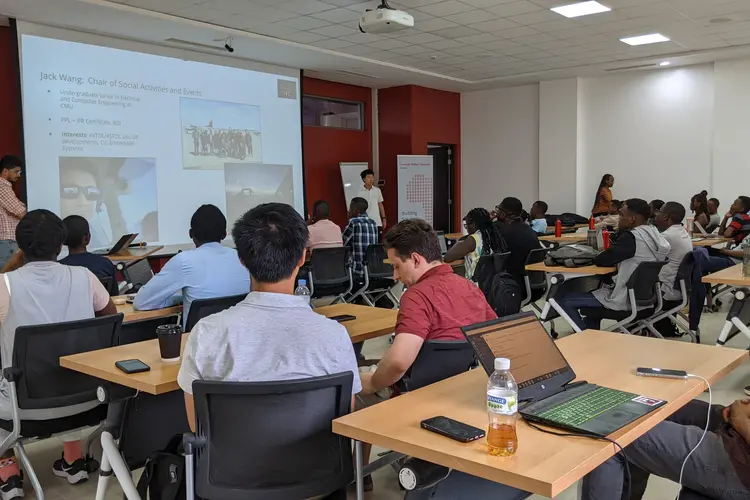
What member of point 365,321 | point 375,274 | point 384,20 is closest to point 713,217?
point 375,274

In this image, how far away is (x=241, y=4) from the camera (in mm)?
6324

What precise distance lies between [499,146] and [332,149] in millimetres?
3217

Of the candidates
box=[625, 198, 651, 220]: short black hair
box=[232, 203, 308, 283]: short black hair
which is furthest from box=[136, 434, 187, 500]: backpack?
box=[625, 198, 651, 220]: short black hair

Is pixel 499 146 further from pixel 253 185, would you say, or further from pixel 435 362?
pixel 435 362

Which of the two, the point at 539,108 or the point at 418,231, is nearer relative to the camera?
the point at 418,231

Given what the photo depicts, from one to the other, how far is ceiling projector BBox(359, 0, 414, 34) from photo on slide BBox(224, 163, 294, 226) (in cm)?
319

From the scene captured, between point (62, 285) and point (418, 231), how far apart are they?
4.85 feet

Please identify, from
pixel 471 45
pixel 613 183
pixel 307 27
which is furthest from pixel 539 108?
pixel 307 27

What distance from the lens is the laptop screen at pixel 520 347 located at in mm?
1701

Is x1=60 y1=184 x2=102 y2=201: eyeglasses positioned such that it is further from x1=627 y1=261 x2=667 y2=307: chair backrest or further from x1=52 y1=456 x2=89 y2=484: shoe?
x1=627 y1=261 x2=667 y2=307: chair backrest

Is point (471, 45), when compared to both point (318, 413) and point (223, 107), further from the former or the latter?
point (318, 413)

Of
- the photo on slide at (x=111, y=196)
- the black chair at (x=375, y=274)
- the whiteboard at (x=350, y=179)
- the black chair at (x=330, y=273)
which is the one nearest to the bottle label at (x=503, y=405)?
the black chair at (x=330, y=273)

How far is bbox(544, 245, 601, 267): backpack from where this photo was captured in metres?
5.00

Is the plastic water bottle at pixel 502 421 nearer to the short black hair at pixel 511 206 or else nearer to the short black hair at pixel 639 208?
the short black hair at pixel 639 208
